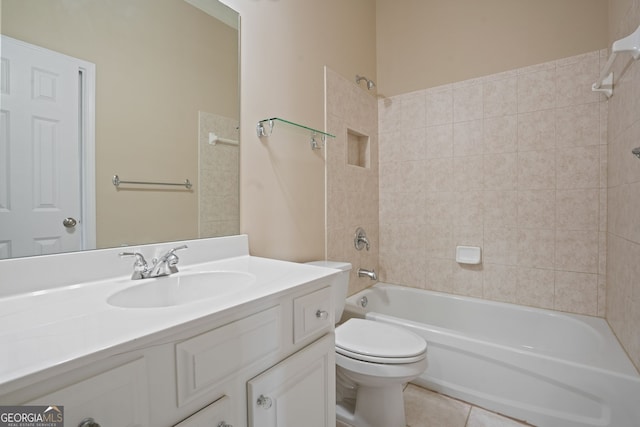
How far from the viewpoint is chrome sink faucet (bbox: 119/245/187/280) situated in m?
0.98

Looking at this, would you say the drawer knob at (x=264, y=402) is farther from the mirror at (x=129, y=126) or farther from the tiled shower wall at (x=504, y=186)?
the tiled shower wall at (x=504, y=186)

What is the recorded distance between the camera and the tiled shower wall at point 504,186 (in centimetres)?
179

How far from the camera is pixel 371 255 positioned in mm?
2439

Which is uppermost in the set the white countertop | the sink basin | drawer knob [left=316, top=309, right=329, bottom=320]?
the white countertop

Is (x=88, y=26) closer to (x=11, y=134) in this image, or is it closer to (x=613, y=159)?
(x=11, y=134)

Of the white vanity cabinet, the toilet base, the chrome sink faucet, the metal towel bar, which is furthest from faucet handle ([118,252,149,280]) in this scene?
the toilet base

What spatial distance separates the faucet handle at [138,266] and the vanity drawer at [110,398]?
507mm

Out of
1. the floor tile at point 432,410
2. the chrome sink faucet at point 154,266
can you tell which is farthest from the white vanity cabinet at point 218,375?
the floor tile at point 432,410

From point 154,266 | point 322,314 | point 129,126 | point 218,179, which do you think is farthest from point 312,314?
point 129,126

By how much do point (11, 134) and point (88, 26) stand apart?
41 cm

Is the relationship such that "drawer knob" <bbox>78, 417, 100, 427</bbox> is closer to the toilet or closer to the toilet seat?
the toilet

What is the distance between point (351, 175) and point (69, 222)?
1.65 metres

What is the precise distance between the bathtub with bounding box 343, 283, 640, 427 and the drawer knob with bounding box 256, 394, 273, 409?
109 cm

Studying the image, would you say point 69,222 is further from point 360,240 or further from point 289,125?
point 360,240
